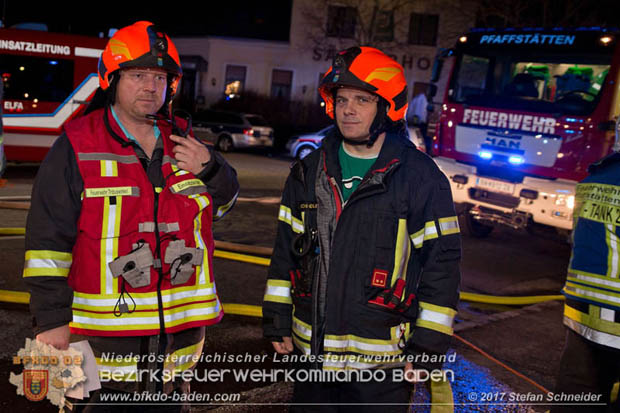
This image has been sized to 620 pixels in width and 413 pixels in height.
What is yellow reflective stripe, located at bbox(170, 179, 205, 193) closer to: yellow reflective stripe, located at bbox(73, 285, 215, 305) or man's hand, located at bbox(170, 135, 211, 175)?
man's hand, located at bbox(170, 135, 211, 175)

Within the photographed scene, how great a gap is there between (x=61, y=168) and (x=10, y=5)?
3254 cm

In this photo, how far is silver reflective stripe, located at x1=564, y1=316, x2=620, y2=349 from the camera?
107 inches

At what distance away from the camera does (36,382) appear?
8.00ft

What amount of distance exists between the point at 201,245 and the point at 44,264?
0.61m

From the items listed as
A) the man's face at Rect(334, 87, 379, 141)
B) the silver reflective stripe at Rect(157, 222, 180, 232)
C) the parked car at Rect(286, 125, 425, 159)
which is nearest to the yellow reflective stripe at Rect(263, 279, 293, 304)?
the silver reflective stripe at Rect(157, 222, 180, 232)

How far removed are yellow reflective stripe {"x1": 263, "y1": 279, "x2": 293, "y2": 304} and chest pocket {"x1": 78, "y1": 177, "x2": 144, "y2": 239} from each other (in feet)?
2.19

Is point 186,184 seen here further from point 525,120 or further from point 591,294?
point 525,120

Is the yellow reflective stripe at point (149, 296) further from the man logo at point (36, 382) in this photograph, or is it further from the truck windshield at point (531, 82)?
the truck windshield at point (531, 82)

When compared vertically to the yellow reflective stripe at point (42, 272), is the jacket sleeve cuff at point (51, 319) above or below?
below

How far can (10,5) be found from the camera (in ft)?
97.1

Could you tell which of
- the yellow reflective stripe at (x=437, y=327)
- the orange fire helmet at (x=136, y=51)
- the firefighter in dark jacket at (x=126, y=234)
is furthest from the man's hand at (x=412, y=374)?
the orange fire helmet at (x=136, y=51)

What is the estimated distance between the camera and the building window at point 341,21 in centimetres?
3128

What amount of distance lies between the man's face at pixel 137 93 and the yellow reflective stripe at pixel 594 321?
7.43 ft

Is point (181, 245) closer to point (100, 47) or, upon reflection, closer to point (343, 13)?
point (100, 47)
